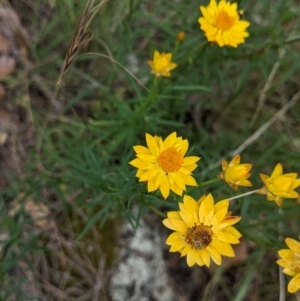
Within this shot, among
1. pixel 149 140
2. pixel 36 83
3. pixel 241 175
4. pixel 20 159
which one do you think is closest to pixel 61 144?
pixel 20 159

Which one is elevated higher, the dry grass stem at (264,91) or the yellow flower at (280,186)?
the yellow flower at (280,186)

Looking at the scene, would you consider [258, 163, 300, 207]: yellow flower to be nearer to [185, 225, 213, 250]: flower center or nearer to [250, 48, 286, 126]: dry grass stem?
[185, 225, 213, 250]: flower center

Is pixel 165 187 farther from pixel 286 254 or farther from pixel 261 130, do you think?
pixel 261 130

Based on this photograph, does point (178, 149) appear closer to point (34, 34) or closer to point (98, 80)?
point (98, 80)

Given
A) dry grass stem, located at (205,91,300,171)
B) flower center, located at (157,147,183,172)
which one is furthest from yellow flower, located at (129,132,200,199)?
dry grass stem, located at (205,91,300,171)

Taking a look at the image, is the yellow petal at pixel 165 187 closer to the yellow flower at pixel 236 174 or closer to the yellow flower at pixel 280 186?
the yellow flower at pixel 236 174

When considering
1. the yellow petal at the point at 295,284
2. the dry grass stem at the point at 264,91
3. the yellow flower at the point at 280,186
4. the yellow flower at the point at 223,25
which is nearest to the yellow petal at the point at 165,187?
the yellow flower at the point at 280,186
